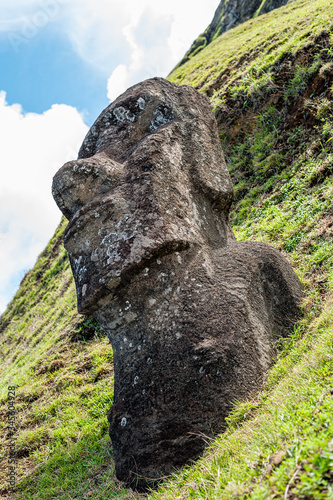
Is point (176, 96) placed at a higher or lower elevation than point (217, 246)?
higher

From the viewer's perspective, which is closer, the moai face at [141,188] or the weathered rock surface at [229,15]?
the moai face at [141,188]

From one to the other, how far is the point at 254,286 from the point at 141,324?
1.17 metres

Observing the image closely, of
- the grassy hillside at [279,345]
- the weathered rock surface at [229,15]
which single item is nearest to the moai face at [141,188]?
the grassy hillside at [279,345]

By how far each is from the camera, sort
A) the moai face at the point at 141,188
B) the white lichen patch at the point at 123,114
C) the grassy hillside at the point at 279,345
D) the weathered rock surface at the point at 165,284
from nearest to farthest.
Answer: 1. the grassy hillside at the point at 279,345
2. the weathered rock surface at the point at 165,284
3. the moai face at the point at 141,188
4. the white lichen patch at the point at 123,114

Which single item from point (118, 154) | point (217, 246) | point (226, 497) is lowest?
point (226, 497)

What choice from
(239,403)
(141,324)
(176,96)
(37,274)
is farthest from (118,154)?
(37,274)

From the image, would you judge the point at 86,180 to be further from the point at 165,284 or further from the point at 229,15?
the point at 229,15

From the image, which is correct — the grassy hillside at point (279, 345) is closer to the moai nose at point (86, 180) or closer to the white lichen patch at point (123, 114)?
the moai nose at point (86, 180)

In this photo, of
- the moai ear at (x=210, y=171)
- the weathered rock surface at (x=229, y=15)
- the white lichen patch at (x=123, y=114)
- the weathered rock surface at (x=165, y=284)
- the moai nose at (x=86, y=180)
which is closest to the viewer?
the weathered rock surface at (x=165, y=284)

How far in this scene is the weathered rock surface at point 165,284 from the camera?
305 cm

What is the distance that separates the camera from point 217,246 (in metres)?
4.24

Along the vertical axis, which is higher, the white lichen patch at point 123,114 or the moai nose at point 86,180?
the white lichen patch at point 123,114

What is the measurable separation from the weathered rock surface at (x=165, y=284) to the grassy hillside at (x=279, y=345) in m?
0.23

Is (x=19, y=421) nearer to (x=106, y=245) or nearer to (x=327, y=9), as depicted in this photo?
(x=106, y=245)
